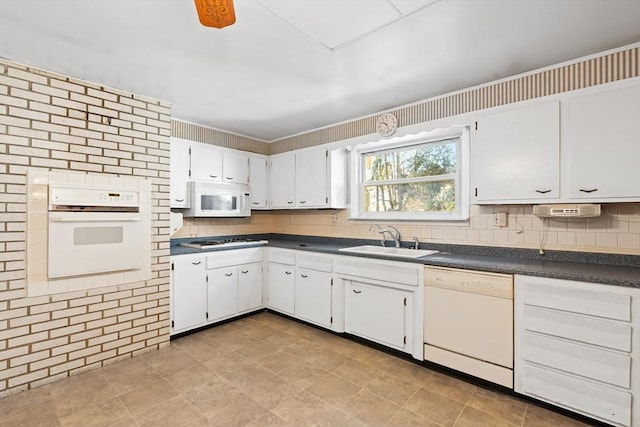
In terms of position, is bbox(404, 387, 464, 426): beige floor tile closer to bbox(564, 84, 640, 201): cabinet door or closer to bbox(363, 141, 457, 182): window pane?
bbox(564, 84, 640, 201): cabinet door

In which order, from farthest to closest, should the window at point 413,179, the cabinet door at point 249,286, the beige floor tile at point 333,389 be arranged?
1. the cabinet door at point 249,286
2. the window at point 413,179
3. the beige floor tile at point 333,389

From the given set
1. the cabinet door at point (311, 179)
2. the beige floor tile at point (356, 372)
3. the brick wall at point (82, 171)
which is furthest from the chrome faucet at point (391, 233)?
the brick wall at point (82, 171)

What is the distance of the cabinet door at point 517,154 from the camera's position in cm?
232

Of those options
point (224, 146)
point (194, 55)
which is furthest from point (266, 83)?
point (224, 146)

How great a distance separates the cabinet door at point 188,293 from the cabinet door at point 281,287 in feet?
2.74

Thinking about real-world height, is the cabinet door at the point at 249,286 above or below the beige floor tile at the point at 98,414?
above

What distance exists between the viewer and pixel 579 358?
1941 millimetres

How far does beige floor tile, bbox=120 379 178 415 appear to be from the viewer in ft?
6.95

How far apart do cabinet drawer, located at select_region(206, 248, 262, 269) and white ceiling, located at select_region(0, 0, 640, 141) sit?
168cm

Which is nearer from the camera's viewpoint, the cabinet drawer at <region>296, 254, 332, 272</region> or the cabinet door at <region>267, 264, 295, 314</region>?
the cabinet drawer at <region>296, 254, 332, 272</region>

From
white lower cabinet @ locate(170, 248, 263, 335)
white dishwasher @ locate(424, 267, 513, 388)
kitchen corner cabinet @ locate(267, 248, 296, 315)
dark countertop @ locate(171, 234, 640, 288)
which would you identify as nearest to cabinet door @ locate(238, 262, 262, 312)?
white lower cabinet @ locate(170, 248, 263, 335)

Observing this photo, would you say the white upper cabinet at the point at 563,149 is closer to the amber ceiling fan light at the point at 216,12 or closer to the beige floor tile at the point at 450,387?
the beige floor tile at the point at 450,387

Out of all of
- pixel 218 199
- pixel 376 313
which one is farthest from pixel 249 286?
pixel 376 313

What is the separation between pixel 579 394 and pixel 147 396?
282 centimetres
